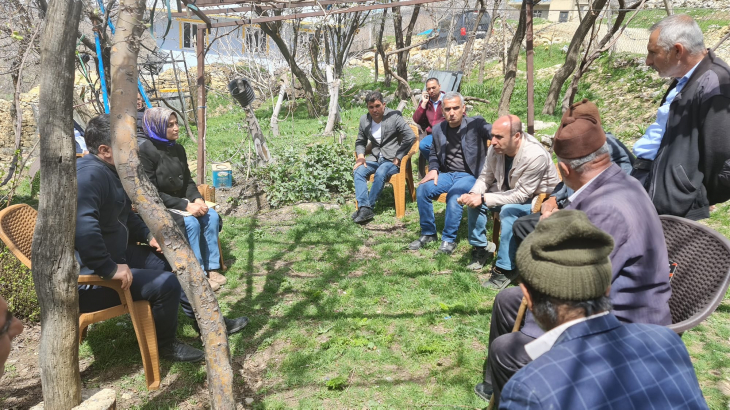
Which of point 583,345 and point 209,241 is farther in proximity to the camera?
point 209,241

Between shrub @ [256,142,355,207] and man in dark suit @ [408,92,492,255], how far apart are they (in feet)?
5.77

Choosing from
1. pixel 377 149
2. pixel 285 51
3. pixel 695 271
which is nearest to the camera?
pixel 695 271

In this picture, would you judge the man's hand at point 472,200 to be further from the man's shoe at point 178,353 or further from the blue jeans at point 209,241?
the man's shoe at point 178,353

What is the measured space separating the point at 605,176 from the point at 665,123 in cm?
111

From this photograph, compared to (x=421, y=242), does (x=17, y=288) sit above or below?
above

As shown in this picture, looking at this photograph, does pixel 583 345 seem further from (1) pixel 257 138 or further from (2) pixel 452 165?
(1) pixel 257 138

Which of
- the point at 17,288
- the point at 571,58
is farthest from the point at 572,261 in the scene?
the point at 571,58

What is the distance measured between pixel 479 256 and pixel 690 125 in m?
2.11

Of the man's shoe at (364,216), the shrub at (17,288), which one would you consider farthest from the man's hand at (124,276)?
the man's shoe at (364,216)

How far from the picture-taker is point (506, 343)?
2.11 metres

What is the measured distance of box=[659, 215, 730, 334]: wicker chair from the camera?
1971 mm

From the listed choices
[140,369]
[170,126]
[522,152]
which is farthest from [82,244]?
[522,152]

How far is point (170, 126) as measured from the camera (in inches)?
157

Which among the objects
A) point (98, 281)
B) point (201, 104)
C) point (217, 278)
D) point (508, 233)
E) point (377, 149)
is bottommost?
point (217, 278)
